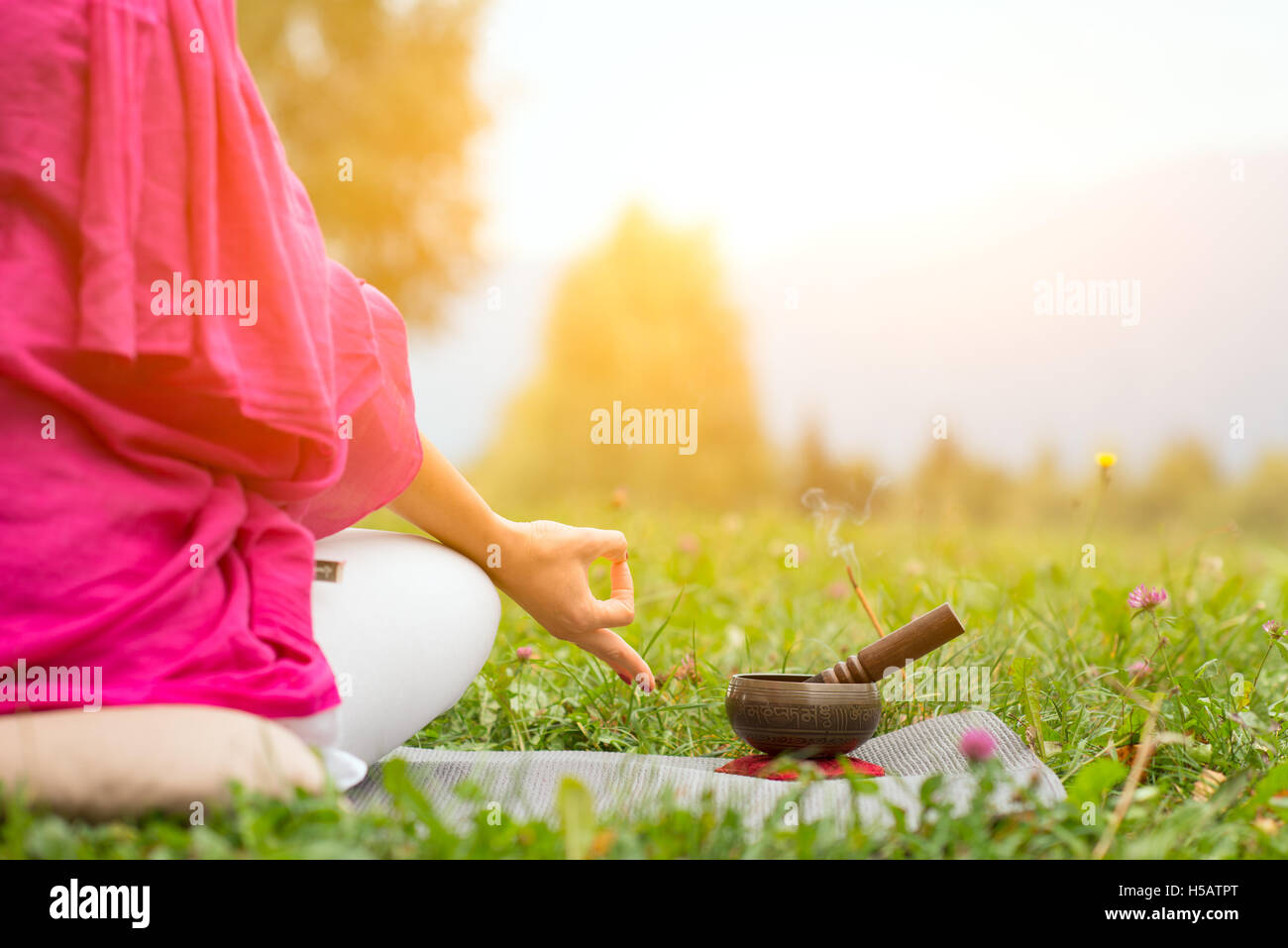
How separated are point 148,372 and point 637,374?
40.7 ft

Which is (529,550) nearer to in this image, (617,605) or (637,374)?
(617,605)

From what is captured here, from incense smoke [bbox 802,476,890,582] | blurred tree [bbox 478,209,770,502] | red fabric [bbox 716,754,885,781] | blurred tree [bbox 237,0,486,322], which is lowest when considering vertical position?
red fabric [bbox 716,754,885,781]

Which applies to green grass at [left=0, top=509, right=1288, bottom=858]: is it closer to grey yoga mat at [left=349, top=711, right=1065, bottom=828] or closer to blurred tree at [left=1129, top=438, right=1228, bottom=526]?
grey yoga mat at [left=349, top=711, right=1065, bottom=828]

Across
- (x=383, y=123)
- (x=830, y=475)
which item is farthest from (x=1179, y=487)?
(x=383, y=123)

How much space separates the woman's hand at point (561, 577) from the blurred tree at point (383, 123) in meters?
8.38

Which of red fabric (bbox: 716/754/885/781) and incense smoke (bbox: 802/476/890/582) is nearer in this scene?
red fabric (bbox: 716/754/885/781)

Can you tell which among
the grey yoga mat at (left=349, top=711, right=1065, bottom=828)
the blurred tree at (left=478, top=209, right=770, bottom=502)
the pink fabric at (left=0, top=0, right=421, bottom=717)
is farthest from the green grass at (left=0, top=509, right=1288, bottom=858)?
the blurred tree at (left=478, top=209, right=770, bottom=502)

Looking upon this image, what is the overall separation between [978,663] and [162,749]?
1704 mm

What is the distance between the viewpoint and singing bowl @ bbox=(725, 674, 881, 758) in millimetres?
1781

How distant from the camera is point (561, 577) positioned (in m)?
1.89

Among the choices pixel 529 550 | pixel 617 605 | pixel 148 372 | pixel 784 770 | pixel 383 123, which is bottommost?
pixel 784 770

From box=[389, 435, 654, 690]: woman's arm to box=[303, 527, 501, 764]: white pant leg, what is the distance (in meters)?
0.05
